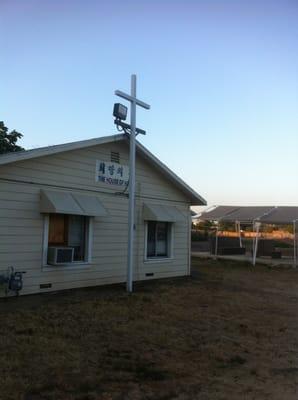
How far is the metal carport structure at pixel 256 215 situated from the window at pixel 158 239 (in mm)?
7813

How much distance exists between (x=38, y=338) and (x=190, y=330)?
2515 millimetres

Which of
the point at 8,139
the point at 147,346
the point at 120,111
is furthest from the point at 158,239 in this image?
the point at 8,139

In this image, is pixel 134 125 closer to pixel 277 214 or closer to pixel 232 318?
pixel 232 318

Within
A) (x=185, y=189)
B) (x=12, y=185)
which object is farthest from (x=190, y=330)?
(x=185, y=189)

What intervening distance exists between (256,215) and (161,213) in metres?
10.3

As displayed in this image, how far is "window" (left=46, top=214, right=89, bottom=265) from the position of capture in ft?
32.1

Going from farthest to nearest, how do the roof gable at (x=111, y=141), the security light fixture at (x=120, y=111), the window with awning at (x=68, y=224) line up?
the security light fixture at (x=120, y=111) < the window with awning at (x=68, y=224) < the roof gable at (x=111, y=141)

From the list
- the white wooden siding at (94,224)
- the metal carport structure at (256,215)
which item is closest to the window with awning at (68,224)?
the white wooden siding at (94,224)

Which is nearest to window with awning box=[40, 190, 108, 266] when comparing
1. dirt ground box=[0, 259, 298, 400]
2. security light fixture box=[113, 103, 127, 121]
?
dirt ground box=[0, 259, 298, 400]

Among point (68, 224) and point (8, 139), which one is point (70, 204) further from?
point (8, 139)

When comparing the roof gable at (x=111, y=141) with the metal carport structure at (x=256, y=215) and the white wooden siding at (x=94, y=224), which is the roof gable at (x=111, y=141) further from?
the metal carport structure at (x=256, y=215)

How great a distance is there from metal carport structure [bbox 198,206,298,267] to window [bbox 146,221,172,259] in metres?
7.81

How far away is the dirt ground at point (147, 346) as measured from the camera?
14.4ft

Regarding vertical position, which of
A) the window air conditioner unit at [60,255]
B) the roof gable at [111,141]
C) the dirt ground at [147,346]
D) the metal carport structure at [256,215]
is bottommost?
the dirt ground at [147,346]
